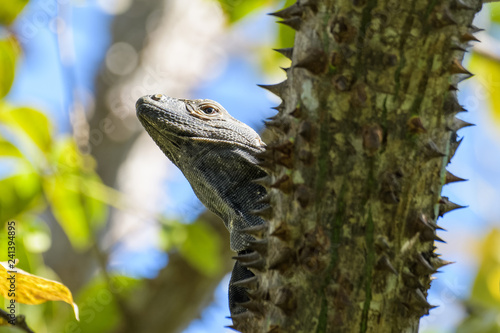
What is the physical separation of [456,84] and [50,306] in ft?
10.7

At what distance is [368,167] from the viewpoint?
2.25 m

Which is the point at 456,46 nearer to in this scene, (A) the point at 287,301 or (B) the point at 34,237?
(A) the point at 287,301

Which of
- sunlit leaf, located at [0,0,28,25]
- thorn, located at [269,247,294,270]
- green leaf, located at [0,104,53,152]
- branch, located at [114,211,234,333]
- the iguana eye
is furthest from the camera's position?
branch, located at [114,211,234,333]

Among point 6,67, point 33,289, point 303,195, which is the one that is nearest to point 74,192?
point 6,67

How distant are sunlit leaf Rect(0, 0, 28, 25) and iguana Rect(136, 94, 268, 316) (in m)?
1.09

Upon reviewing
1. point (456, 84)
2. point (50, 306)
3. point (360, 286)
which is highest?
point (456, 84)

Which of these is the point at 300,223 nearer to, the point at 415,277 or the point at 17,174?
the point at 415,277

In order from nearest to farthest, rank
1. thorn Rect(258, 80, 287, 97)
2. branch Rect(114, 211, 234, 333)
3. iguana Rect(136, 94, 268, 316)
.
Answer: thorn Rect(258, 80, 287, 97) → iguana Rect(136, 94, 268, 316) → branch Rect(114, 211, 234, 333)

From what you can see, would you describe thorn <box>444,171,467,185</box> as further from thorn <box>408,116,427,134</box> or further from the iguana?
the iguana

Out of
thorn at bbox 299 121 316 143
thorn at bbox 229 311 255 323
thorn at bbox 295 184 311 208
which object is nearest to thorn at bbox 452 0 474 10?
thorn at bbox 299 121 316 143

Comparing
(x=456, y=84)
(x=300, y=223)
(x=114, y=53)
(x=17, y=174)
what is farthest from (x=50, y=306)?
(x=114, y=53)

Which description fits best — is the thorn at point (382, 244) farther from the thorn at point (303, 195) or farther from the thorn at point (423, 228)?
the thorn at point (303, 195)

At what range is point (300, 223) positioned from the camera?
7.59 ft

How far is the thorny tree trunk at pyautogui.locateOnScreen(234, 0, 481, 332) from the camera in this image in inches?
88.3
